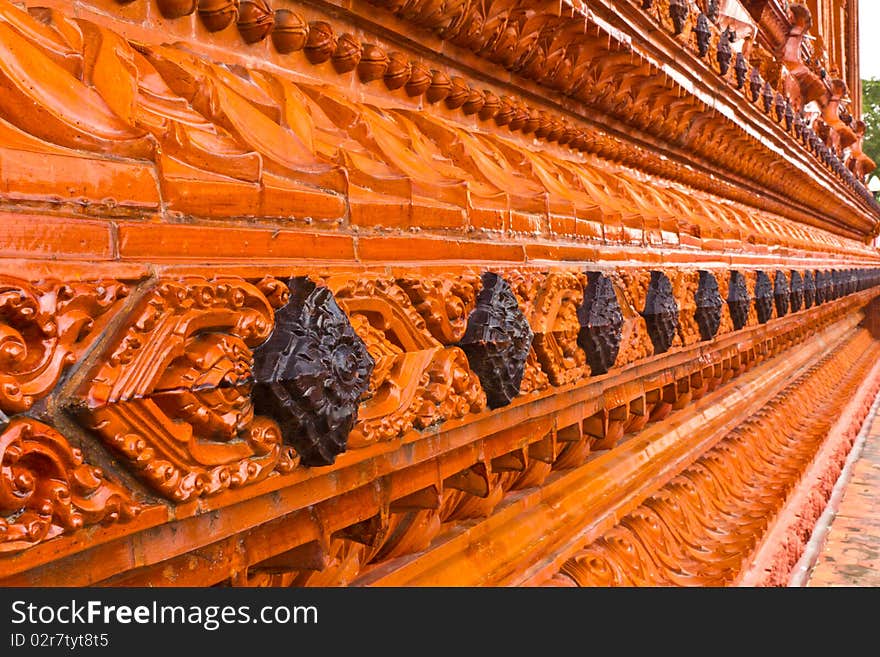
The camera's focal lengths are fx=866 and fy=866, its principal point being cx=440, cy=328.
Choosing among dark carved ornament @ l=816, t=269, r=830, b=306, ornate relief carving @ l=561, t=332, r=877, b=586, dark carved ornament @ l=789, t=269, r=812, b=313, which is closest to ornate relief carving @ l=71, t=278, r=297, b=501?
ornate relief carving @ l=561, t=332, r=877, b=586

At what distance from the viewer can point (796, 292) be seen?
2131mm

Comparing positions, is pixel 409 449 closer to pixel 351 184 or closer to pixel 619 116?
pixel 351 184

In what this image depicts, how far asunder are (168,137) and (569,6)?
60 cm

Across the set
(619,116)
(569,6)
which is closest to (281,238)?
(569,6)

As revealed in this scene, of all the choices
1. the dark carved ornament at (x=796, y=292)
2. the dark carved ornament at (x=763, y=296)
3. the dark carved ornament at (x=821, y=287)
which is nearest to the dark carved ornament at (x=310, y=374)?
the dark carved ornament at (x=763, y=296)

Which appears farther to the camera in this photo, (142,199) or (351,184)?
(351,184)

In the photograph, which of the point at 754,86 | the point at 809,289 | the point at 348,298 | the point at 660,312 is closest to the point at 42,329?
the point at 348,298

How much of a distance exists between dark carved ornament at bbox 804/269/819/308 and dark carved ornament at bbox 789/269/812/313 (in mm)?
120

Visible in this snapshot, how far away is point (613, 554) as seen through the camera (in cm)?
101

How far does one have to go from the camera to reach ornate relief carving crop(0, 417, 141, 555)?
0.99 ft

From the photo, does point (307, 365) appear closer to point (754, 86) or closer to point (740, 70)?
point (740, 70)

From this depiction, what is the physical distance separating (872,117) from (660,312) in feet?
45.0

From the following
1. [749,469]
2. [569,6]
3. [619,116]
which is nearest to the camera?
[569,6]

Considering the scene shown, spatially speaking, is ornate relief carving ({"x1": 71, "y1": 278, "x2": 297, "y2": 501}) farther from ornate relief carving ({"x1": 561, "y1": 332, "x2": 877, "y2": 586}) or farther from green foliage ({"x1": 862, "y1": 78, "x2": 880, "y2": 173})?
green foliage ({"x1": 862, "y1": 78, "x2": 880, "y2": 173})
